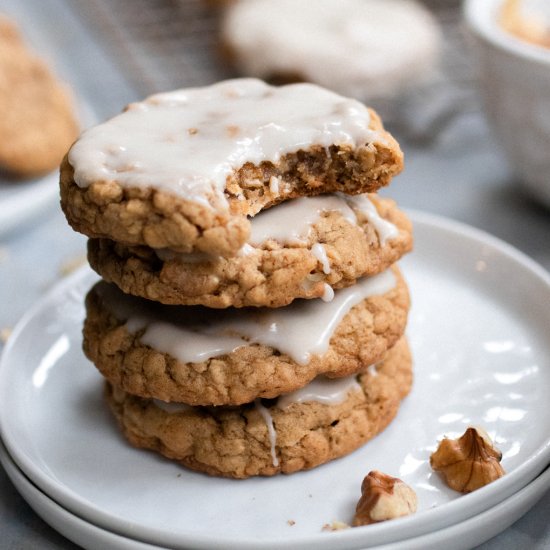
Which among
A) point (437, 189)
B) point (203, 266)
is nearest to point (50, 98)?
point (437, 189)

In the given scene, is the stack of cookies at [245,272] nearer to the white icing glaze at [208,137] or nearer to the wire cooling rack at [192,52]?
the white icing glaze at [208,137]

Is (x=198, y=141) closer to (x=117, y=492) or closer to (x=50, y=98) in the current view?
(x=117, y=492)

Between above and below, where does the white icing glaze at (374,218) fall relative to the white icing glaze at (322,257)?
below

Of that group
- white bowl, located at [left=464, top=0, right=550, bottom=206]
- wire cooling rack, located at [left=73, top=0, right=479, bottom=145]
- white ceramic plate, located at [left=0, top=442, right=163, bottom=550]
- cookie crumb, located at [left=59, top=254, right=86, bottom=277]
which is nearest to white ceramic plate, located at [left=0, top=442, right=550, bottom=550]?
white ceramic plate, located at [left=0, top=442, right=163, bottom=550]

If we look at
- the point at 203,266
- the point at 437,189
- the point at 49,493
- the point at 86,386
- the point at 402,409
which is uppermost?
the point at 203,266

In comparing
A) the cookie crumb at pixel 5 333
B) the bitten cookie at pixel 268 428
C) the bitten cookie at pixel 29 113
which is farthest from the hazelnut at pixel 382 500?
A: the bitten cookie at pixel 29 113
